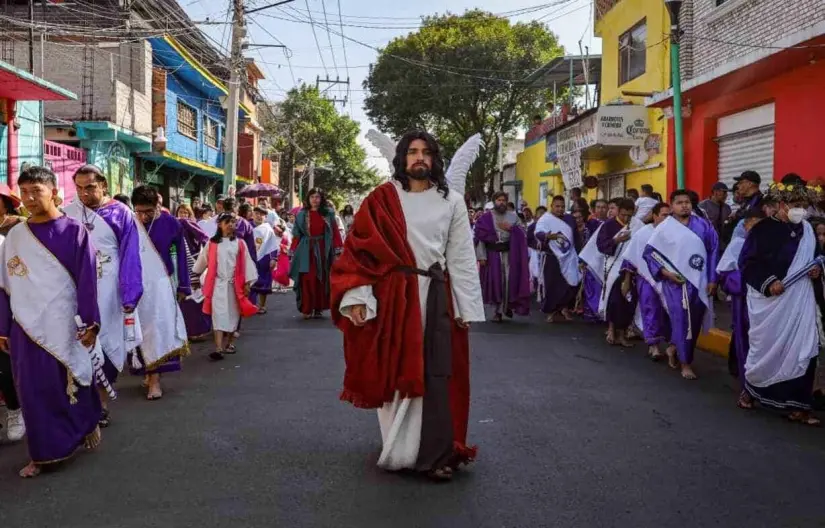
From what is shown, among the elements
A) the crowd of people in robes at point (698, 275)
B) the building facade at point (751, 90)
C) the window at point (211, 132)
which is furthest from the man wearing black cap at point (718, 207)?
the window at point (211, 132)

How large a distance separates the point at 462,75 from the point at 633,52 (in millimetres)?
13147

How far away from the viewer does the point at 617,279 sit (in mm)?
9297

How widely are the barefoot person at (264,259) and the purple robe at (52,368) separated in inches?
297

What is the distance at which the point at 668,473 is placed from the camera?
4523 millimetres

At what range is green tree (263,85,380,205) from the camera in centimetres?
4456

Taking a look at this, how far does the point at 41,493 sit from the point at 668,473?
10.9ft

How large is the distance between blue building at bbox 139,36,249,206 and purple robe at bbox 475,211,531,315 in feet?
40.3

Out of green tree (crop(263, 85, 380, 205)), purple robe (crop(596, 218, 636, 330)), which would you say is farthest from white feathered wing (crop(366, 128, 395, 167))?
green tree (crop(263, 85, 380, 205))

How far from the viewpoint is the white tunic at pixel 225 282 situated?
8.43 metres

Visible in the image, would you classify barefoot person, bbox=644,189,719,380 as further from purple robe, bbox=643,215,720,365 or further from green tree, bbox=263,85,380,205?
green tree, bbox=263,85,380,205

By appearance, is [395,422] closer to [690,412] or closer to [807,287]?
[690,412]

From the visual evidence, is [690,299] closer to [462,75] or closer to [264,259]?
[264,259]

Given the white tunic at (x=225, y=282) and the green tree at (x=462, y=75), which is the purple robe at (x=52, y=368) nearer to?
the white tunic at (x=225, y=282)

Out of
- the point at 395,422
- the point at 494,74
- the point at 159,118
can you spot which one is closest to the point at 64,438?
the point at 395,422
